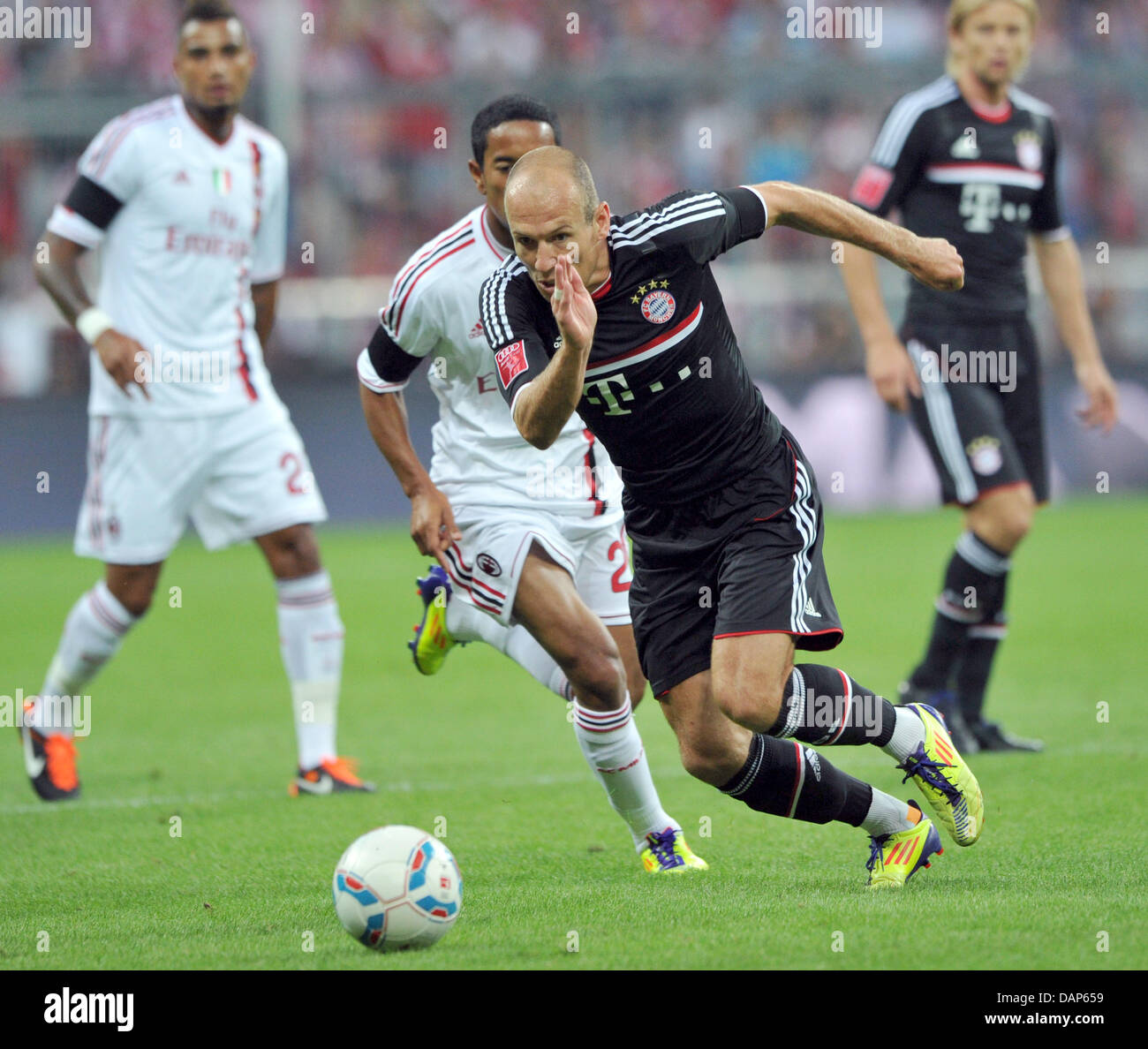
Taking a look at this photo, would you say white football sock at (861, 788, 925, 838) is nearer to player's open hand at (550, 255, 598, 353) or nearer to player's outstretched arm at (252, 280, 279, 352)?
player's open hand at (550, 255, 598, 353)

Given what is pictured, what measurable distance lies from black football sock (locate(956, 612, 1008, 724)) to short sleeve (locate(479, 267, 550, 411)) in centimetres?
323

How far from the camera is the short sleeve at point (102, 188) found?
697cm

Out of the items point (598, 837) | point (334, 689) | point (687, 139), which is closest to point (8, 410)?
point (687, 139)

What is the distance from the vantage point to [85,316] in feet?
22.4

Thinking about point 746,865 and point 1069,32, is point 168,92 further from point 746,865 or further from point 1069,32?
point 746,865

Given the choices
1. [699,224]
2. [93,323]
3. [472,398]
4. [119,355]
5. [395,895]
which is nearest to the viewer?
[395,895]

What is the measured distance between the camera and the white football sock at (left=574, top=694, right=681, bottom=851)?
5.09 m

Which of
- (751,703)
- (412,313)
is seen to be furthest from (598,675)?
(412,313)

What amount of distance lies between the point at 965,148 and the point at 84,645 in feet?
13.4

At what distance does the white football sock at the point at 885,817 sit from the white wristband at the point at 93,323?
3619mm

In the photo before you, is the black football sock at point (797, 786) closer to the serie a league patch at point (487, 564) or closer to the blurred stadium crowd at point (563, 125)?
the serie a league patch at point (487, 564)

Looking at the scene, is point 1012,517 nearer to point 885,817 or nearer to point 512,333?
point 885,817

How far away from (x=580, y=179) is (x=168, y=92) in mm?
Result: 13221

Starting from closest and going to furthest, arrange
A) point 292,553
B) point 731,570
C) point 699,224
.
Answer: point 699,224 < point 731,570 < point 292,553
